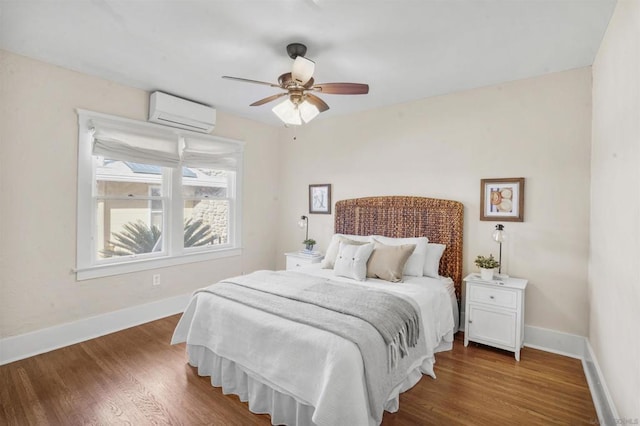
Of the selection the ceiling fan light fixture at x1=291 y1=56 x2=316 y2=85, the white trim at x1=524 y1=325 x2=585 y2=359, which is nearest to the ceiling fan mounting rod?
the ceiling fan light fixture at x1=291 y1=56 x2=316 y2=85

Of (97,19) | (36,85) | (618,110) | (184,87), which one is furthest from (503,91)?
(36,85)

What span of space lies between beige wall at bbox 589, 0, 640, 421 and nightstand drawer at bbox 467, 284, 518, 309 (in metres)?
0.56

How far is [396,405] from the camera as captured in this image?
2066 millimetres

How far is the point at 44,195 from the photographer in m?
2.85

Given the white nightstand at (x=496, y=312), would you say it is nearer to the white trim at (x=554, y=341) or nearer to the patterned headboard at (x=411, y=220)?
the white trim at (x=554, y=341)

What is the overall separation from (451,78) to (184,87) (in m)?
2.76

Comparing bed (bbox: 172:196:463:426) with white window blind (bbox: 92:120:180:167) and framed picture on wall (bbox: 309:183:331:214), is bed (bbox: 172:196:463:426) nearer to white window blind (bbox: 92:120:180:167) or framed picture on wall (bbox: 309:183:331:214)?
framed picture on wall (bbox: 309:183:331:214)

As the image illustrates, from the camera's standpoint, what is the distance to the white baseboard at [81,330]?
270 centimetres

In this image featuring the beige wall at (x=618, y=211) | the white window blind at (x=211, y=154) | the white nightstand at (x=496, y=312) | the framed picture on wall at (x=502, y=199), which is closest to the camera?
the beige wall at (x=618, y=211)

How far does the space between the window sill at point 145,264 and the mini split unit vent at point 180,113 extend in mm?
1617

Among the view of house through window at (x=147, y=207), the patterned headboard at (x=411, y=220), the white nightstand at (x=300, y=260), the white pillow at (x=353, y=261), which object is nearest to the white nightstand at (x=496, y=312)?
the patterned headboard at (x=411, y=220)

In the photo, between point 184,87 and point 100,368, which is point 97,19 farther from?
point 100,368

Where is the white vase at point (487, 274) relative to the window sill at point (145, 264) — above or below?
above

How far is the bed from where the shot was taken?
1678mm
